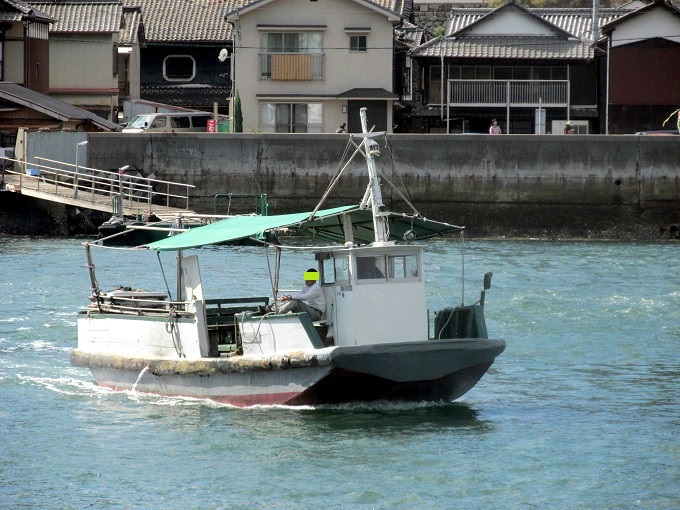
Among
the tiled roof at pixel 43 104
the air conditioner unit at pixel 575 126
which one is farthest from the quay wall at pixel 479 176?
the air conditioner unit at pixel 575 126

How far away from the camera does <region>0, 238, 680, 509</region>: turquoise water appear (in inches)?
529

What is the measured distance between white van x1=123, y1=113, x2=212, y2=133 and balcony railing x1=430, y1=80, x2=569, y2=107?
10.3 metres

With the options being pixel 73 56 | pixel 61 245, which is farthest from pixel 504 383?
pixel 73 56

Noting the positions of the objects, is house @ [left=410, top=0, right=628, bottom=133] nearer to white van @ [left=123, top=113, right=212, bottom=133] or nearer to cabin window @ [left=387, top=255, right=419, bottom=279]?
white van @ [left=123, top=113, right=212, bottom=133]

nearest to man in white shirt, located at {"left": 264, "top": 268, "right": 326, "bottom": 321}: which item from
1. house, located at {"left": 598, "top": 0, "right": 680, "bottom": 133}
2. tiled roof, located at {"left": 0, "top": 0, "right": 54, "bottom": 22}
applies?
tiled roof, located at {"left": 0, "top": 0, "right": 54, "bottom": 22}

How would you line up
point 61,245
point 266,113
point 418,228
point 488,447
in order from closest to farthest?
point 488,447 < point 418,228 < point 61,245 < point 266,113

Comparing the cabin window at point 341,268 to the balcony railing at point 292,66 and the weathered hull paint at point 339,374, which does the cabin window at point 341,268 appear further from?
the balcony railing at point 292,66

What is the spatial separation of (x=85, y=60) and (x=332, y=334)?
41.2 meters

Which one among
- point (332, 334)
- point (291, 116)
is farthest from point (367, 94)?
point (332, 334)

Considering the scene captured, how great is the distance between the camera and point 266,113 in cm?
5153

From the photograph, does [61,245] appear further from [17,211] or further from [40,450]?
[40,450]

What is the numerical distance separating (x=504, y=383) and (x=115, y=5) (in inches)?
1604

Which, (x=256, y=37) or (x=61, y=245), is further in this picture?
(x=256, y=37)

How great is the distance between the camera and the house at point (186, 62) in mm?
61344
